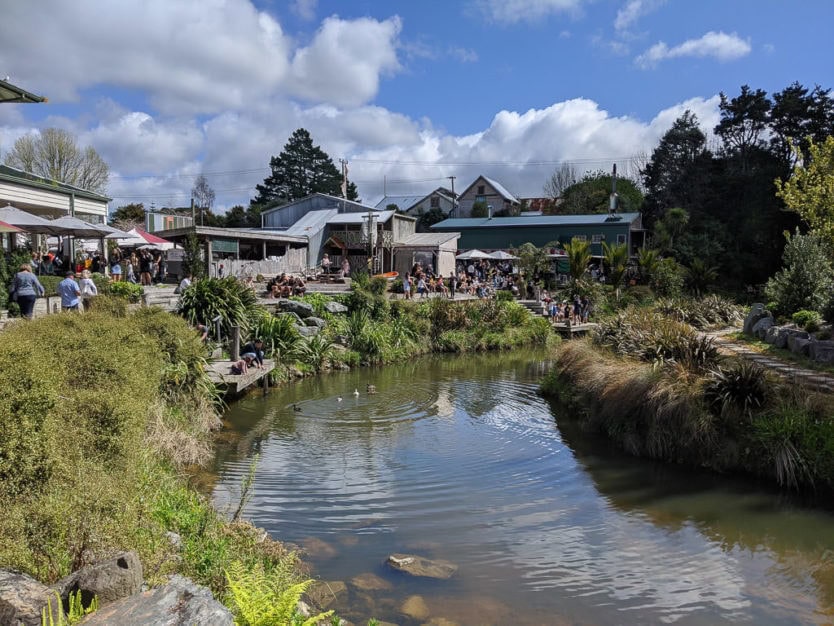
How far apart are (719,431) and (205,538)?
8.44m

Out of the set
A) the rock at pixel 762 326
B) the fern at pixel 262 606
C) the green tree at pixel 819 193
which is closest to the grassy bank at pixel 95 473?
the fern at pixel 262 606

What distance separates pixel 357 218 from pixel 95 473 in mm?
38948

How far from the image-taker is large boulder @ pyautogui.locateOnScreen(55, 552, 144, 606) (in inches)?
153

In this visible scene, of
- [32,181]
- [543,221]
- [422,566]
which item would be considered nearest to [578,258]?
[543,221]

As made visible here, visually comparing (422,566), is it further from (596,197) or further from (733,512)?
(596,197)

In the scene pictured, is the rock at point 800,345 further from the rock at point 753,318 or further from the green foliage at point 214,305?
the green foliage at point 214,305

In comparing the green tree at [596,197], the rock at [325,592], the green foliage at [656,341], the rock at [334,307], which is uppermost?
the green tree at [596,197]

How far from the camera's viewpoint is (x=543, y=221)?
5016cm

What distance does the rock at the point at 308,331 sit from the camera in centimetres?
2178

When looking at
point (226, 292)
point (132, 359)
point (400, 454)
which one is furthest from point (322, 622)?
point (226, 292)

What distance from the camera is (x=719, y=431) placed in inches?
423

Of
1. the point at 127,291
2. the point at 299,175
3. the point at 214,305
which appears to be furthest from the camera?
the point at 299,175

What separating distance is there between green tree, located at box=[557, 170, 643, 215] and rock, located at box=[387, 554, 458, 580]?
55.5 metres

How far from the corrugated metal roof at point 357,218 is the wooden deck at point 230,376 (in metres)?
26.0
